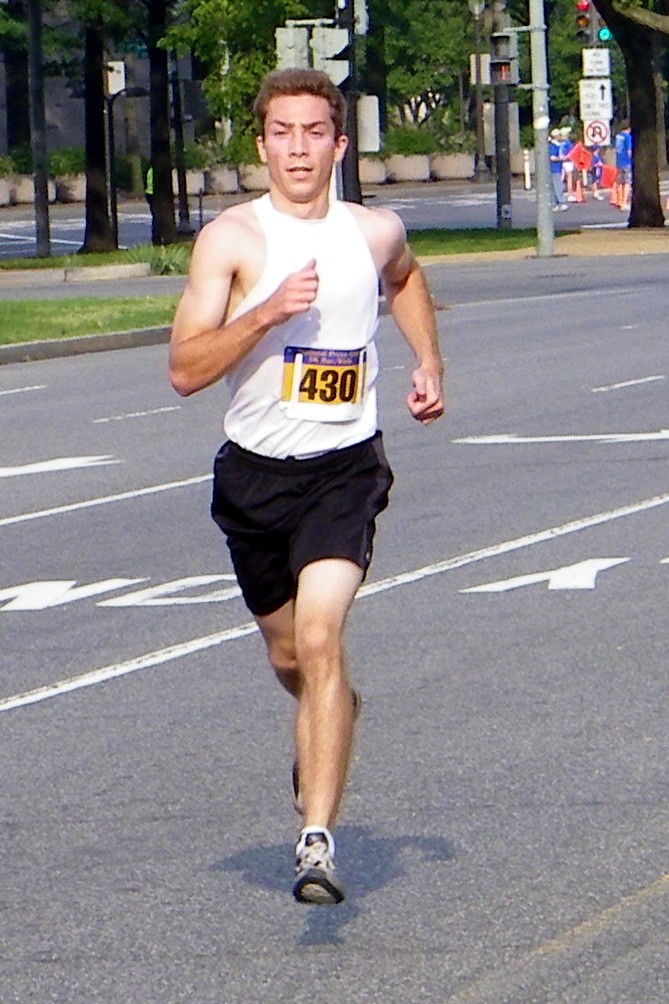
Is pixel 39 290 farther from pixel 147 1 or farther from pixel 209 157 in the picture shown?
pixel 209 157

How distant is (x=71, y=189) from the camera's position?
7731 centimetres

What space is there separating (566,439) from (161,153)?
3278 cm

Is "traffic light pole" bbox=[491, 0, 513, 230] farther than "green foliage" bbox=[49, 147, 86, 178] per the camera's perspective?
No

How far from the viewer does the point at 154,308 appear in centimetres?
2997

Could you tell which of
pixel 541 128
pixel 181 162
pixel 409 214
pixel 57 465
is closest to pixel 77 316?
pixel 57 465

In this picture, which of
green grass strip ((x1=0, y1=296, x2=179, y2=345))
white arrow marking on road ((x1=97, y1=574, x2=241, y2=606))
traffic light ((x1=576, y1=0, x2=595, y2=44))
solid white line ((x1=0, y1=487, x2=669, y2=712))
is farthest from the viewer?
traffic light ((x1=576, y1=0, x2=595, y2=44))

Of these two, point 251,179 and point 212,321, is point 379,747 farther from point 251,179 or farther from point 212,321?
point 251,179

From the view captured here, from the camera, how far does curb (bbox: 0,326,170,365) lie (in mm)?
25641

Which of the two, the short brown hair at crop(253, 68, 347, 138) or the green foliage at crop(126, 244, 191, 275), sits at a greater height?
the short brown hair at crop(253, 68, 347, 138)

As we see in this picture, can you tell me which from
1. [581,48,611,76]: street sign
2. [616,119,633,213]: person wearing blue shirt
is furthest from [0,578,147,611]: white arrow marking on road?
[616,119,633,213]: person wearing blue shirt

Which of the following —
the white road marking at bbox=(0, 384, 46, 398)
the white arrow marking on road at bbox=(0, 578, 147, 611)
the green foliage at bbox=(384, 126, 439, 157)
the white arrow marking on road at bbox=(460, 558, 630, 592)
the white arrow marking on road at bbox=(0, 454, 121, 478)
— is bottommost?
the white arrow marking on road at bbox=(0, 578, 147, 611)

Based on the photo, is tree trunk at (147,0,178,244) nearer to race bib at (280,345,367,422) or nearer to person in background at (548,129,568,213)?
person in background at (548,129,568,213)

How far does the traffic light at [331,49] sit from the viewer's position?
101 ft

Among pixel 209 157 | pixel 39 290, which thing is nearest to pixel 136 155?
pixel 209 157
